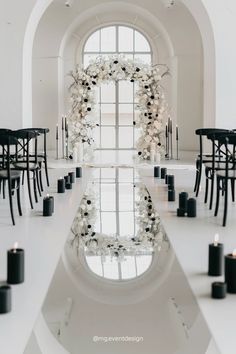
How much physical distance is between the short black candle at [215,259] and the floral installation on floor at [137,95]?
10273mm

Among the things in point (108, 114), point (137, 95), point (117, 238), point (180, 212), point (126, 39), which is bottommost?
point (117, 238)

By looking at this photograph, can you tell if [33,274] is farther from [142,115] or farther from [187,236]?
[142,115]

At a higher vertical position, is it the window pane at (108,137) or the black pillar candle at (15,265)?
the window pane at (108,137)

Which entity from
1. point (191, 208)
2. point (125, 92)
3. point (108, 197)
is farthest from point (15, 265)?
point (125, 92)

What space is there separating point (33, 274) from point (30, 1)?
8.54 meters

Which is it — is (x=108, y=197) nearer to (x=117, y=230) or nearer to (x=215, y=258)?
(x=117, y=230)

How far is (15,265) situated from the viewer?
4.14 metres

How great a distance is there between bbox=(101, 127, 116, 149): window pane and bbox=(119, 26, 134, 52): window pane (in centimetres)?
246

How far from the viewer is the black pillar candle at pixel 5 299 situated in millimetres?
3514

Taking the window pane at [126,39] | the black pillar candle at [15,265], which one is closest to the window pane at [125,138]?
the window pane at [126,39]

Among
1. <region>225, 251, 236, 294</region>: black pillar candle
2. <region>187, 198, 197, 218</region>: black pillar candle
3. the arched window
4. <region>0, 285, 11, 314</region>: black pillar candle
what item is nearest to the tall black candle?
<region>225, 251, 236, 294</region>: black pillar candle

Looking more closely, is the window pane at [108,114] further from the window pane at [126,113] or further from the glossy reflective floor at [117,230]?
the glossy reflective floor at [117,230]

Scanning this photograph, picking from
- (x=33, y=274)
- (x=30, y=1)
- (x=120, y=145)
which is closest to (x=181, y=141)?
(x=120, y=145)

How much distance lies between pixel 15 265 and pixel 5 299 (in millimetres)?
608
